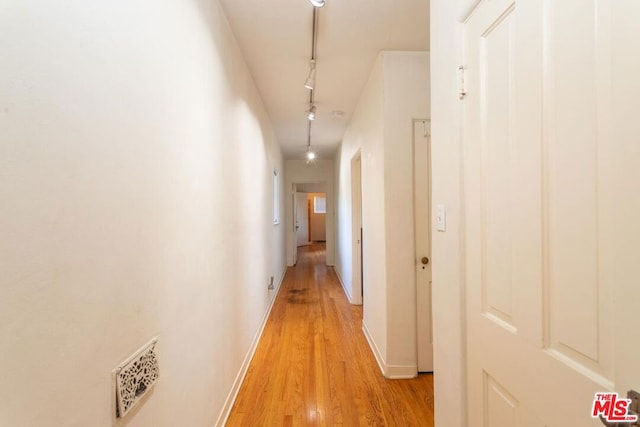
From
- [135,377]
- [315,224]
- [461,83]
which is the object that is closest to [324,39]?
[461,83]

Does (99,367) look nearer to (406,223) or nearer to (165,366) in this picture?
(165,366)

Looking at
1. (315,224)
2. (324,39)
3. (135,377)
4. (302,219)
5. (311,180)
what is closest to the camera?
(135,377)

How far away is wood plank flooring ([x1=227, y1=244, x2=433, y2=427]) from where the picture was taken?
1.91 m

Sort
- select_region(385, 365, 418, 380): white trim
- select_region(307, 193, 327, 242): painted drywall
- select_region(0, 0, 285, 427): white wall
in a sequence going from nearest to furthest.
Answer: select_region(0, 0, 285, 427): white wall
select_region(385, 365, 418, 380): white trim
select_region(307, 193, 327, 242): painted drywall

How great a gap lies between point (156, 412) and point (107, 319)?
51 cm

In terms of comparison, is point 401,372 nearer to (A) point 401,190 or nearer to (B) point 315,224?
(A) point 401,190

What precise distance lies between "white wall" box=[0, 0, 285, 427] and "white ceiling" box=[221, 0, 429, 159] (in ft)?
1.76

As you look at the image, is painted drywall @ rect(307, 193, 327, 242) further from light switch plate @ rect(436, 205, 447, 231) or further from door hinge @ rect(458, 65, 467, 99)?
door hinge @ rect(458, 65, 467, 99)

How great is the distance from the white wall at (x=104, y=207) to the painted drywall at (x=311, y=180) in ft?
17.7

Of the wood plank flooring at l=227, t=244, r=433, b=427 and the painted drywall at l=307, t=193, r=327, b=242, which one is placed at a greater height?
the painted drywall at l=307, t=193, r=327, b=242

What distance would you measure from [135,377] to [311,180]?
20.8 ft

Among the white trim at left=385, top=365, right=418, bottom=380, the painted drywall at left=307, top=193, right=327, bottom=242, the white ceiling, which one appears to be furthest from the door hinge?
the painted drywall at left=307, top=193, right=327, bottom=242

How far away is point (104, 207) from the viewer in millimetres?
790

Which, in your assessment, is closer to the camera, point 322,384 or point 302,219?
point 322,384
